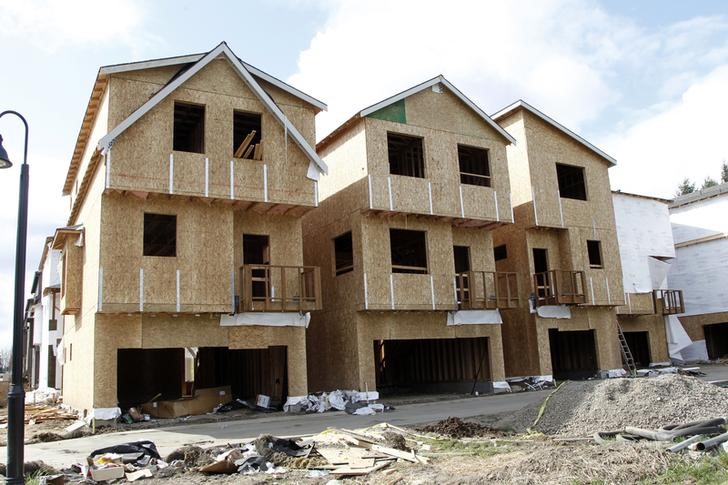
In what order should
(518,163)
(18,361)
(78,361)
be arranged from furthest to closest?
(518,163)
(78,361)
(18,361)

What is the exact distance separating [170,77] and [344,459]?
13.6m

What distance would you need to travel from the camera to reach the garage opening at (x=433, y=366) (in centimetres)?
2495

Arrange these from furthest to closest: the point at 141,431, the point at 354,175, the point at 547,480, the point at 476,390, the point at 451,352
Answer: the point at 451,352 < the point at 476,390 < the point at 354,175 < the point at 141,431 < the point at 547,480

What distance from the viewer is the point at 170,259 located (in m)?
18.5

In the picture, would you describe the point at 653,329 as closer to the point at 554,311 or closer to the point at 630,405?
the point at 554,311

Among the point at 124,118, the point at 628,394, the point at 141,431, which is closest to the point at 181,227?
the point at 124,118

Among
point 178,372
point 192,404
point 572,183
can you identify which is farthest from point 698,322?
point 192,404

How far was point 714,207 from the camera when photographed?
1423 inches

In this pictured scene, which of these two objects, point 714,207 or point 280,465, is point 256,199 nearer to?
point 280,465

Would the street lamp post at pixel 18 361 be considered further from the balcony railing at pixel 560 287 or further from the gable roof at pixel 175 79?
the balcony railing at pixel 560 287

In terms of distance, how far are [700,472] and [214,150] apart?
15.2m

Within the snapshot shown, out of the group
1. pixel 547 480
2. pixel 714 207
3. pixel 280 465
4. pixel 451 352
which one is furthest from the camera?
pixel 714 207

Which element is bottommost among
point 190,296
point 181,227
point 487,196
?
point 190,296

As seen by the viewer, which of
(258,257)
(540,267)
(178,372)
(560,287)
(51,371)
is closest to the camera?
(258,257)
